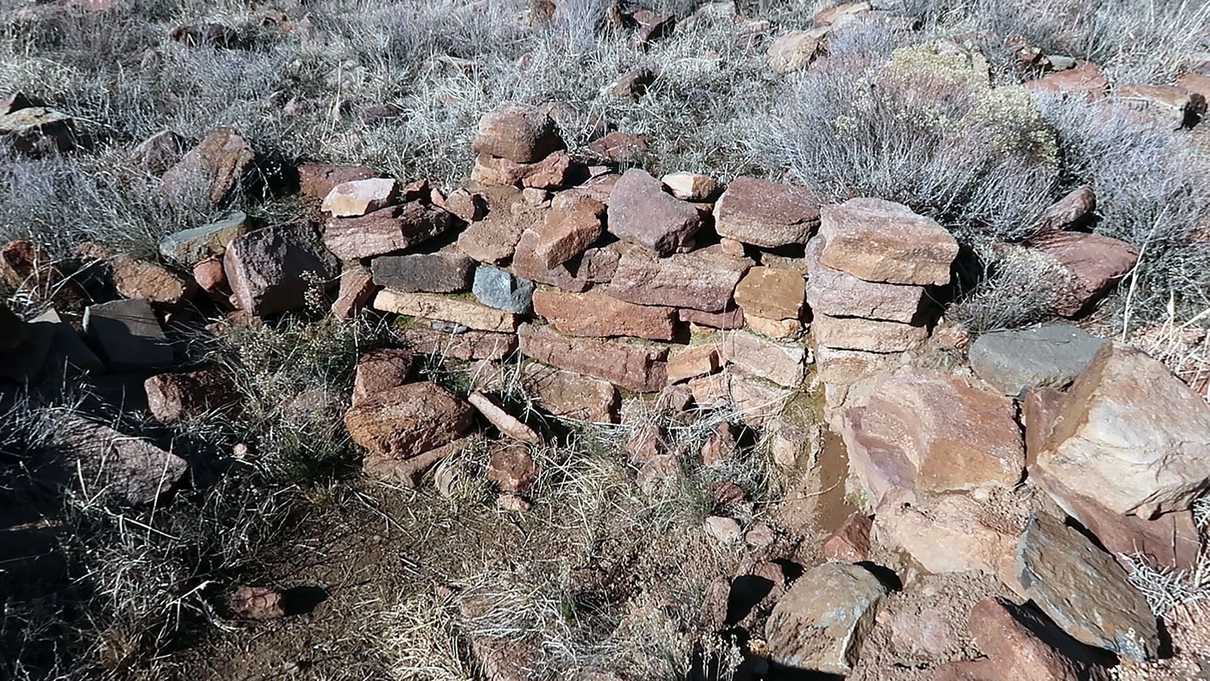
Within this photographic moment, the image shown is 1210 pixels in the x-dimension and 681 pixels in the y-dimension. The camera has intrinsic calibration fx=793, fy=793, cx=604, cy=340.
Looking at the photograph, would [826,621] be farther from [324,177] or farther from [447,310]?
[324,177]

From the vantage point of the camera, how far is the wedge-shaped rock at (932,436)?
2762mm

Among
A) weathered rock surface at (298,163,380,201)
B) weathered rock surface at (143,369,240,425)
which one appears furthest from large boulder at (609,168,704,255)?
weathered rock surface at (143,369,240,425)

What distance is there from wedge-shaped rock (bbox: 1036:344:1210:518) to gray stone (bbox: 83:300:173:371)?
3.75m

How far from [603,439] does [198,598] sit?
1821 mm

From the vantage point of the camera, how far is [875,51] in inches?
193

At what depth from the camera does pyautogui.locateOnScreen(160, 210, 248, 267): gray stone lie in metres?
3.98

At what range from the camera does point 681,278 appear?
11.9 ft

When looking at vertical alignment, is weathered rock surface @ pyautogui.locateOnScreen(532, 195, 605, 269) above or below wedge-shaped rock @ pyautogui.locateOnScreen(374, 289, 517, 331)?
above

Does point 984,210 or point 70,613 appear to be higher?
point 984,210

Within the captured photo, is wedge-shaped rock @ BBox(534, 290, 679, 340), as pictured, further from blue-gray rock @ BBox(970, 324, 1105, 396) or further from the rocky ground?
blue-gray rock @ BBox(970, 324, 1105, 396)

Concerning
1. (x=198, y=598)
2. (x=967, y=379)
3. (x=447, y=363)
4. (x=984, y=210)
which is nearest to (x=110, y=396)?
(x=198, y=598)

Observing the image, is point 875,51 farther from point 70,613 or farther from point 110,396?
point 70,613

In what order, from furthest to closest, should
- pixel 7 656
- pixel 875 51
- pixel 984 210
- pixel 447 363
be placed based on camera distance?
1. pixel 875 51
2. pixel 447 363
3. pixel 984 210
4. pixel 7 656

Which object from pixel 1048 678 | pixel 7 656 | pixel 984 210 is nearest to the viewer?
pixel 1048 678
